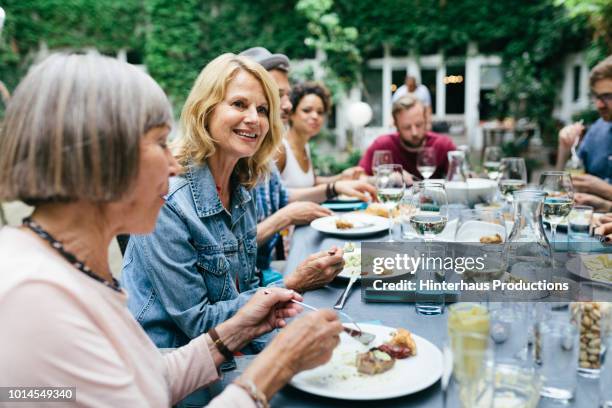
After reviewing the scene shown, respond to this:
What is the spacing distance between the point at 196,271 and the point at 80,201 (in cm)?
Answer: 72

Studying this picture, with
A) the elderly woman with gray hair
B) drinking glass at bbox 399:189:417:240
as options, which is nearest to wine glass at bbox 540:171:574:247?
drinking glass at bbox 399:189:417:240

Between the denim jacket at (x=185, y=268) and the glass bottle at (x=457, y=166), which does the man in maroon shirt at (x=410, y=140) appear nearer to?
the glass bottle at (x=457, y=166)

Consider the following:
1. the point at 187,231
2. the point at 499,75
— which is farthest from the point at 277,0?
the point at 187,231

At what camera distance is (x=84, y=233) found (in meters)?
1.00

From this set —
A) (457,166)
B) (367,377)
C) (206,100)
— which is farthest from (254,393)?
(457,166)

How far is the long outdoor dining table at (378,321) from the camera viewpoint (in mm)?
1019

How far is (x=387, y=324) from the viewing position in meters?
1.42

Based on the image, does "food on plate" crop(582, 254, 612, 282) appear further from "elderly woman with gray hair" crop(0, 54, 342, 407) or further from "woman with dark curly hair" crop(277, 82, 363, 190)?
"woman with dark curly hair" crop(277, 82, 363, 190)

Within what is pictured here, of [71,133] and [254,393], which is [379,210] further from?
[71,133]

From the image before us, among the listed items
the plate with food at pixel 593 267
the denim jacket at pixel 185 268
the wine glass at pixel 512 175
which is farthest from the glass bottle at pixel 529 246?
the wine glass at pixel 512 175

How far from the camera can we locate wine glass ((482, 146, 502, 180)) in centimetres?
305

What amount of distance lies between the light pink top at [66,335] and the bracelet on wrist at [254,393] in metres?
0.01

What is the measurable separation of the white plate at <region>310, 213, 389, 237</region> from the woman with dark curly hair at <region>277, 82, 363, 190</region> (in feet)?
3.73

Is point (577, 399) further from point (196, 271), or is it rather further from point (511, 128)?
point (511, 128)
